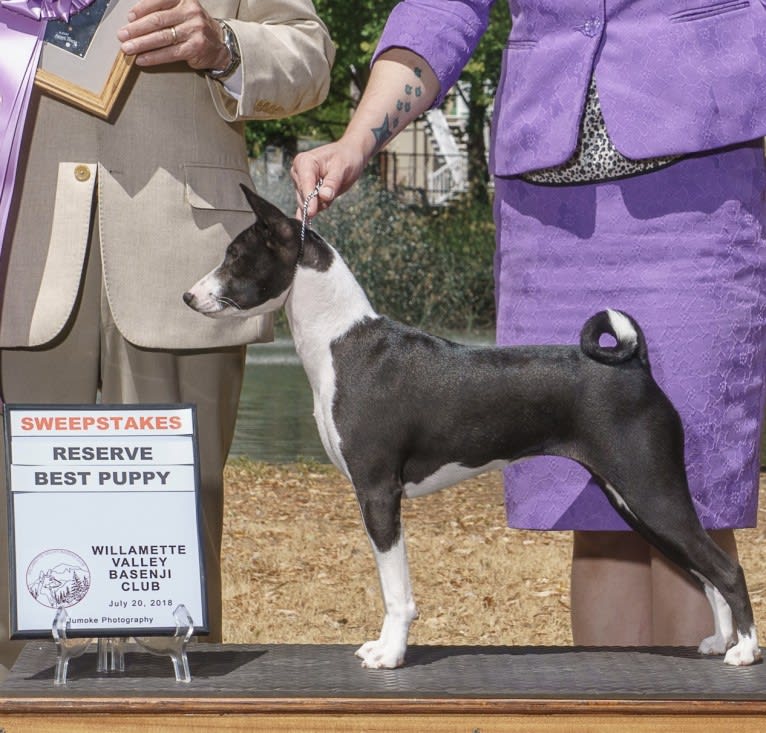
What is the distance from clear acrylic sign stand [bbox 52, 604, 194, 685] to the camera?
269 centimetres

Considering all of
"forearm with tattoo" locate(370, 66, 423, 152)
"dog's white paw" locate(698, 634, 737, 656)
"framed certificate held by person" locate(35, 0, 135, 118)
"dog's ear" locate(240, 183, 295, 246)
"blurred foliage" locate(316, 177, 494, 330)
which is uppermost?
"blurred foliage" locate(316, 177, 494, 330)

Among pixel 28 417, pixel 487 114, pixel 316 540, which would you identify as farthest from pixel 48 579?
pixel 487 114

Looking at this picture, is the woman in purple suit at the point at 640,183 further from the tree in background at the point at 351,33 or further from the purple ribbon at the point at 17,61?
the tree in background at the point at 351,33

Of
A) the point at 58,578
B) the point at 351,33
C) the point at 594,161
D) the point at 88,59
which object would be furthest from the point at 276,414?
the point at 351,33

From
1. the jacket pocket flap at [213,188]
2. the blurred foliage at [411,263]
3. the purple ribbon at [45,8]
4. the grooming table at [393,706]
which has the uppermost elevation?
the blurred foliage at [411,263]

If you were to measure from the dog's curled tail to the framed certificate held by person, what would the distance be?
1.07 metres

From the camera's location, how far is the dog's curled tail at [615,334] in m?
2.68

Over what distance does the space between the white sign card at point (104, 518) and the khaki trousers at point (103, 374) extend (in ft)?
1.10

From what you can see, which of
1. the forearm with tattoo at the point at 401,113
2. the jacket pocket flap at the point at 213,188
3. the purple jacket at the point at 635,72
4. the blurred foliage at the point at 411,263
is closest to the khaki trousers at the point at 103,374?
the jacket pocket flap at the point at 213,188

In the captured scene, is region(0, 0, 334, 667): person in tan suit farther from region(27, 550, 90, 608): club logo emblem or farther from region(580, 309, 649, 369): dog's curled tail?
region(580, 309, 649, 369): dog's curled tail

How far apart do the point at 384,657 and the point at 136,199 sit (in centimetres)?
104

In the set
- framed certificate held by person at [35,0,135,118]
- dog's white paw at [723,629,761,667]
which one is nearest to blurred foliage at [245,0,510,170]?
framed certificate held by person at [35,0,135,118]

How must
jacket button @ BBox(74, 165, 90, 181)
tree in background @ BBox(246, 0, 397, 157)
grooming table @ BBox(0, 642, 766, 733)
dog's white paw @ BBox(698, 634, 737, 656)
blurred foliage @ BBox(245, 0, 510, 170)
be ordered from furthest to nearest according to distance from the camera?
tree in background @ BBox(246, 0, 397, 157) < blurred foliage @ BBox(245, 0, 510, 170) < jacket button @ BBox(74, 165, 90, 181) < dog's white paw @ BBox(698, 634, 737, 656) < grooming table @ BBox(0, 642, 766, 733)

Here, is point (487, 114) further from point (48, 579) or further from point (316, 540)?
point (48, 579)
